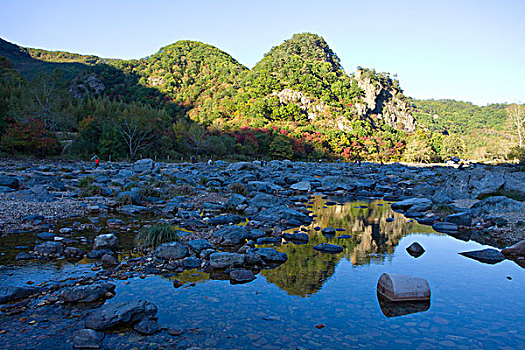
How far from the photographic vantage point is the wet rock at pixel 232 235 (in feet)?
23.5

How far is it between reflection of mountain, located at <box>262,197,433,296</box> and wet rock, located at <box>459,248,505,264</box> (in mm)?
1681

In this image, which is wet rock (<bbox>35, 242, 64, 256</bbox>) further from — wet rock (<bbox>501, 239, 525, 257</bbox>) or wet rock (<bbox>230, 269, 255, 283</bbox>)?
wet rock (<bbox>501, 239, 525, 257</bbox>)

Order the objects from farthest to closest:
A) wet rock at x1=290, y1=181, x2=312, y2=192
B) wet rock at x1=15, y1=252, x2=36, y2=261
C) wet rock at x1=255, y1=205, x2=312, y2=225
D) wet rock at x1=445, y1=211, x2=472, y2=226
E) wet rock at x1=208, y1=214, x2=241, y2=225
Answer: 1. wet rock at x1=290, y1=181, x2=312, y2=192
2. wet rock at x1=445, y1=211, x2=472, y2=226
3. wet rock at x1=255, y1=205, x2=312, y2=225
4. wet rock at x1=208, y1=214, x2=241, y2=225
5. wet rock at x1=15, y1=252, x2=36, y2=261

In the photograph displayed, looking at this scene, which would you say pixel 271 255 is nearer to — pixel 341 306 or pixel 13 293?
pixel 341 306

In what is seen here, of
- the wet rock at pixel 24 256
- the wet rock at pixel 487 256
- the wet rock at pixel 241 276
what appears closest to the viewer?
the wet rock at pixel 241 276

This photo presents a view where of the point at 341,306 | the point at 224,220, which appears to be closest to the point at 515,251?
the point at 341,306

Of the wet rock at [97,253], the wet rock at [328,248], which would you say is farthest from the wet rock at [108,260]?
the wet rock at [328,248]

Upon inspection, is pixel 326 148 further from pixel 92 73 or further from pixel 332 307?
pixel 92 73

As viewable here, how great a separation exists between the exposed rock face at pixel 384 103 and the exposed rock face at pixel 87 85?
249ft

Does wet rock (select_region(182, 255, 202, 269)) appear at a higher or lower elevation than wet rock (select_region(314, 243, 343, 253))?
lower

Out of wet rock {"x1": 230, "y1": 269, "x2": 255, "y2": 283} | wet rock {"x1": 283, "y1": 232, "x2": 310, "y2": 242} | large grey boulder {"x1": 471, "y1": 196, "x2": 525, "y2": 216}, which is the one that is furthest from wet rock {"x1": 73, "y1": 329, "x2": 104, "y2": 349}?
large grey boulder {"x1": 471, "y1": 196, "x2": 525, "y2": 216}

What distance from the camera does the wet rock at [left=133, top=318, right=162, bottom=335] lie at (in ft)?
11.6

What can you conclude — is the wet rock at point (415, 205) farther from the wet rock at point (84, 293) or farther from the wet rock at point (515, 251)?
the wet rock at point (84, 293)

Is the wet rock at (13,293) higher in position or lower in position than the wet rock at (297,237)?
lower
